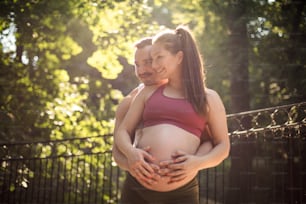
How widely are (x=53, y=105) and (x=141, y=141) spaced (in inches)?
235

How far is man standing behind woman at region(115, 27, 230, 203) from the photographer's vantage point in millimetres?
1888

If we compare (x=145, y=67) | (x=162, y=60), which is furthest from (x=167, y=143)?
(x=145, y=67)

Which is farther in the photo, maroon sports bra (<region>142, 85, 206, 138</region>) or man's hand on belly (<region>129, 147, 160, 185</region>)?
maroon sports bra (<region>142, 85, 206, 138</region>)

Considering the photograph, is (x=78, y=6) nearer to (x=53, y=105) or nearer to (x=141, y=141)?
(x=53, y=105)

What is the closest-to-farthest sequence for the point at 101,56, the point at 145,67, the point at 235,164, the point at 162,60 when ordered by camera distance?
A: 1. the point at 162,60
2. the point at 145,67
3. the point at 235,164
4. the point at 101,56

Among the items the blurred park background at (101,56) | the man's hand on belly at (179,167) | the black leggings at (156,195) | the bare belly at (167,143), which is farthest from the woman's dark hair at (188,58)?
the blurred park background at (101,56)

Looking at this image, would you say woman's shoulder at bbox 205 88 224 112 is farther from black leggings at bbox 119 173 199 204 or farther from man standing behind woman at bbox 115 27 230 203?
black leggings at bbox 119 173 199 204

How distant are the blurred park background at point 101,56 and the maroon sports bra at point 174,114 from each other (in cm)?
406

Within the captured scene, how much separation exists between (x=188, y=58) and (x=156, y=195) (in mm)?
713

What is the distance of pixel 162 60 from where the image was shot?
203 centimetres

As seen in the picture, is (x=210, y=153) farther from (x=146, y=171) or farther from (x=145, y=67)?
(x=145, y=67)

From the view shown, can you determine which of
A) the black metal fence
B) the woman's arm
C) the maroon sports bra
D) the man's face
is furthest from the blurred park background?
the woman's arm

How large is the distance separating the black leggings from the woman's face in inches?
22.3

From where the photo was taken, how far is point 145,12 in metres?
8.91
